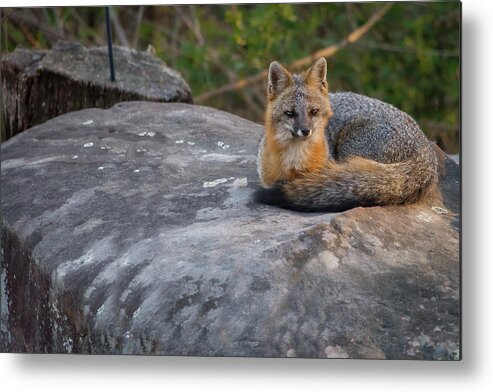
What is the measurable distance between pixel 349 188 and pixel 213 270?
727 mm

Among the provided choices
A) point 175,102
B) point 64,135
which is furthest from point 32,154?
point 175,102

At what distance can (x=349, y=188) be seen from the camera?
411cm

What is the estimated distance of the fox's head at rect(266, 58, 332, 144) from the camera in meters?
4.22

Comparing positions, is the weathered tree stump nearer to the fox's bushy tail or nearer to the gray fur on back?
the gray fur on back

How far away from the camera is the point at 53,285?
162 inches

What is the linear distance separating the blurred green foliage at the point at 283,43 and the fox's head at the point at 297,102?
0.97 m

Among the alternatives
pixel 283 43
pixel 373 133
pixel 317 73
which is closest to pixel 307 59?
pixel 283 43

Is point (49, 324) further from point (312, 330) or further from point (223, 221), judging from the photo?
point (312, 330)

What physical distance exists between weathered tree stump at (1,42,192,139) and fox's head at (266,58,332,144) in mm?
1492

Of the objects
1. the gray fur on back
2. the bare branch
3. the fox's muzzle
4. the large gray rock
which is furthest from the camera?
the bare branch

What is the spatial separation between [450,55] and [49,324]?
241 centimetres

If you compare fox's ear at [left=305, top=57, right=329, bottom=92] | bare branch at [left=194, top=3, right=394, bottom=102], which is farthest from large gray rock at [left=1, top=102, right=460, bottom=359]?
bare branch at [left=194, top=3, right=394, bottom=102]

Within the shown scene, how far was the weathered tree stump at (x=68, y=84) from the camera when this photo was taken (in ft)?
18.0

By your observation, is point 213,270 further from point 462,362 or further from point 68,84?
point 68,84
